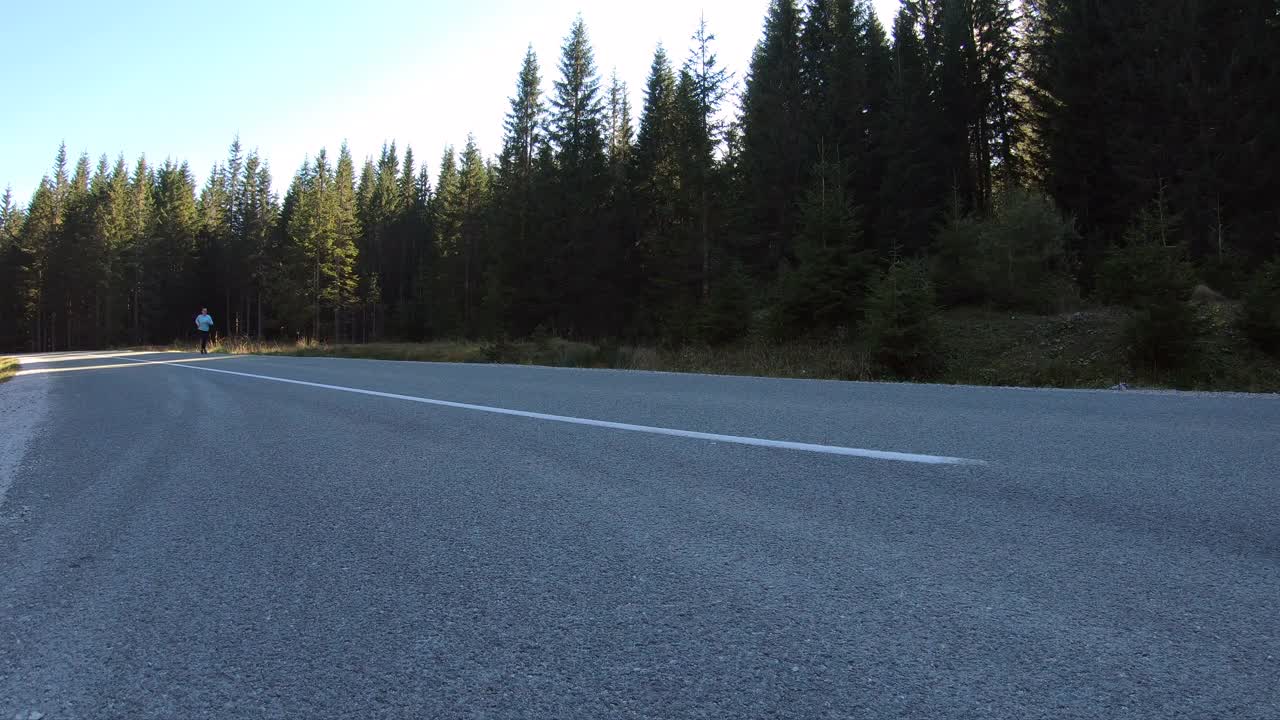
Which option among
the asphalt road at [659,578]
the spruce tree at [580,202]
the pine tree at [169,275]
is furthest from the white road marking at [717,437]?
the pine tree at [169,275]

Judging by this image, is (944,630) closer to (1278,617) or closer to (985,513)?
(1278,617)

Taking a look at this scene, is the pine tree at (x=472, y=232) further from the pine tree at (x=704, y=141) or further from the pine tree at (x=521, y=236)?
the pine tree at (x=704, y=141)

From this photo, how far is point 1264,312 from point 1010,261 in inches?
298

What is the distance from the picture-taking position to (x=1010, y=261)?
19.4 meters

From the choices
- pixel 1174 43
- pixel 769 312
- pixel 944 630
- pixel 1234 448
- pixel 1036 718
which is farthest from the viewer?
pixel 1174 43

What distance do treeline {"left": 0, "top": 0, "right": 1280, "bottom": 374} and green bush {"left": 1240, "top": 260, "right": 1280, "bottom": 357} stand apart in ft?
0.27

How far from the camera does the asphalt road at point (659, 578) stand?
59.1 inches

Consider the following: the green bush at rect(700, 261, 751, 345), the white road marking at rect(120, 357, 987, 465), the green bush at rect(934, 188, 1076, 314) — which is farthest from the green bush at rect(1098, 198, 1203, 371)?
the white road marking at rect(120, 357, 987, 465)

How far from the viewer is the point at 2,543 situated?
2.76 meters

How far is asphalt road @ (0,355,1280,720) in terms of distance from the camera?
1501 millimetres

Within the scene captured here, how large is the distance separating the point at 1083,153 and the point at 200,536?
103ft

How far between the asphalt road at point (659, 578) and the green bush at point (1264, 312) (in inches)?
422

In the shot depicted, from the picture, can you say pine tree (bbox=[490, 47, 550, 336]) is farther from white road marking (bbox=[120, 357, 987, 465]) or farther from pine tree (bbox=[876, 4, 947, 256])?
white road marking (bbox=[120, 357, 987, 465])

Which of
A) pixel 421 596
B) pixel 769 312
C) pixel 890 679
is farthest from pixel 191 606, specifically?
pixel 769 312
